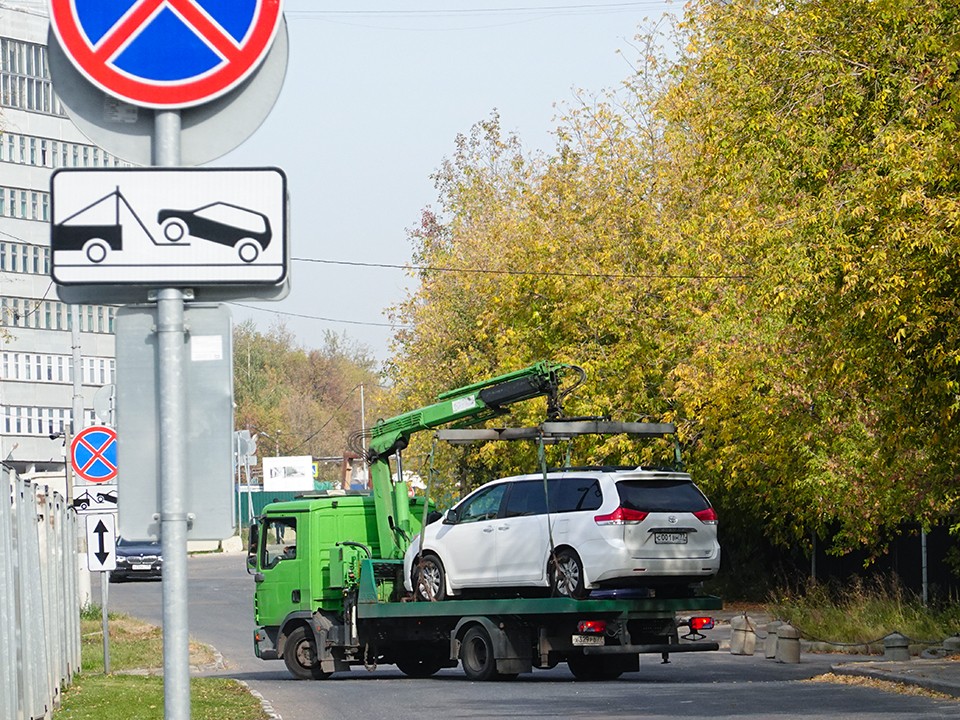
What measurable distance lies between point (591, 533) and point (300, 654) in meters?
5.96

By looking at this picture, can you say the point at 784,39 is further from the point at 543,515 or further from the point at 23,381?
the point at 23,381

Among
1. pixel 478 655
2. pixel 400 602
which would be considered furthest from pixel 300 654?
pixel 478 655

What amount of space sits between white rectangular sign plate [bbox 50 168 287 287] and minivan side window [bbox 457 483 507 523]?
1887cm

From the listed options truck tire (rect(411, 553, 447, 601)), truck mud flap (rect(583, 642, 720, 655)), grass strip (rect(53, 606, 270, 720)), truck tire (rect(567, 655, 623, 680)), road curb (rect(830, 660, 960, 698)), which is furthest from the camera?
truck tire (rect(411, 553, 447, 601))

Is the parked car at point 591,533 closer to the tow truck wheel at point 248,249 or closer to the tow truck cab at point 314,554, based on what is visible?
the tow truck cab at point 314,554

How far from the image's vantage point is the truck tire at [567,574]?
2183 cm

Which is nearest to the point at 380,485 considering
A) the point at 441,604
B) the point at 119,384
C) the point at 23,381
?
the point at 441,604

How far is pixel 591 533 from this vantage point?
21.7 metres

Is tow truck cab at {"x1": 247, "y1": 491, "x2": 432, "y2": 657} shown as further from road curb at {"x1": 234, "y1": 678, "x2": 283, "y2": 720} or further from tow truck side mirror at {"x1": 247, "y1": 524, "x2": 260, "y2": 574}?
road curb at {"x1": 234, "y1": 678, "x2": 283, "y2": 720}

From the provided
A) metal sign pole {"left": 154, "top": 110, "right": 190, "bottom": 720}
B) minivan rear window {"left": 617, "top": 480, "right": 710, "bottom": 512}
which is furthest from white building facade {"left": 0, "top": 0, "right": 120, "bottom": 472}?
metal sign pole {"left": 154, "top": 110, "right": 190, "bottom": 720}

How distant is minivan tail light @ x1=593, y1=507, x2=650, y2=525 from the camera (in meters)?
21.6

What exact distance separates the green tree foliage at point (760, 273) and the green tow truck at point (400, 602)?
3.77 metres

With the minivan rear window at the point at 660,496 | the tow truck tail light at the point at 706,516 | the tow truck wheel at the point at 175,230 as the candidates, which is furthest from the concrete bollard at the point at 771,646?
the tow truck wheel at the point at 175,230

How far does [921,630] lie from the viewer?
24.8 metres
